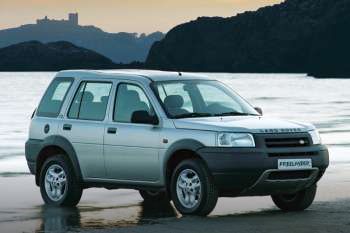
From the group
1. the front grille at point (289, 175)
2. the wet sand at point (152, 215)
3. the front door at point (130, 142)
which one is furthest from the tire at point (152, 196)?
the front grille at point (289, 175)

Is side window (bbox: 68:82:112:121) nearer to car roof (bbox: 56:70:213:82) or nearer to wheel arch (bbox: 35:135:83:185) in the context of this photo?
car roof (bbox: 56:70:213:82)

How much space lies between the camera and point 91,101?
44.3ft

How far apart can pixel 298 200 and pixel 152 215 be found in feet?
5.57

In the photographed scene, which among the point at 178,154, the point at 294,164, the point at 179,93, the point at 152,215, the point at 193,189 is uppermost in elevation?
the point at 179,93

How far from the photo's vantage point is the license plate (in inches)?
474

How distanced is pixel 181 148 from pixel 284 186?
1200 millimetres

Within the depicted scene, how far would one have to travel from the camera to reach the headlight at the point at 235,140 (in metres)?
11.9

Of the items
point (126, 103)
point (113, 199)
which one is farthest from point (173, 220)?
point (113, 199)

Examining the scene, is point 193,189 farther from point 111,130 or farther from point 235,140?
point 111,130

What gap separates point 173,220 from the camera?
38.7 ft

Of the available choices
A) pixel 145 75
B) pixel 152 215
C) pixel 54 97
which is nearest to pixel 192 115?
pixel 145 75

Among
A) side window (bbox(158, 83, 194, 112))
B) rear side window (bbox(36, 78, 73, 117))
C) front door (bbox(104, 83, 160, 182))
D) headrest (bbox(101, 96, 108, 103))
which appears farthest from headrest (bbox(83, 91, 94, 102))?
side window (bbox(158, 83, 194, 112))

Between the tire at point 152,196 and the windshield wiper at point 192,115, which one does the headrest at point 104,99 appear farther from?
the tire at point 152,196

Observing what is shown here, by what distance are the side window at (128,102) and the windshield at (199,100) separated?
22cm
